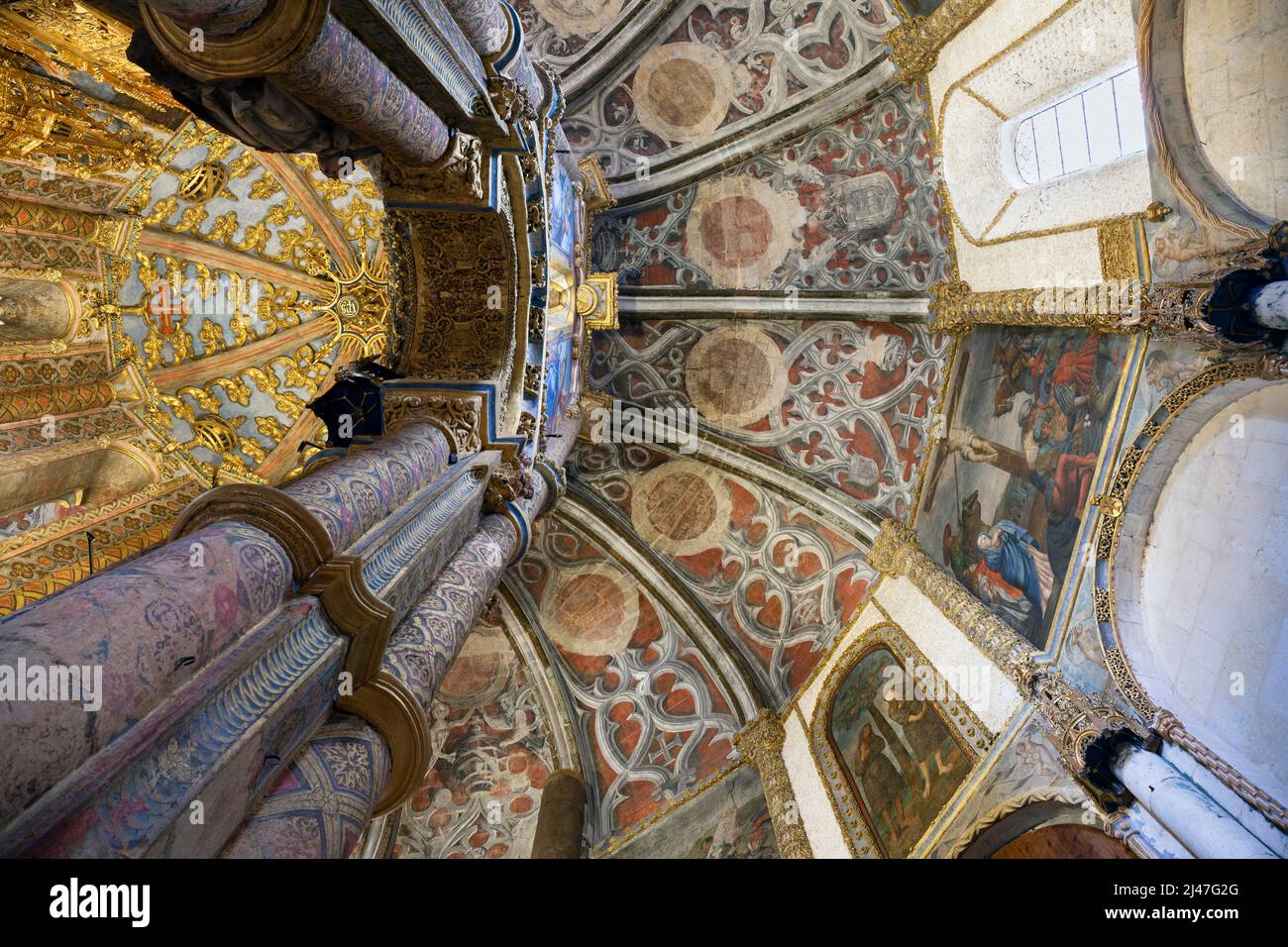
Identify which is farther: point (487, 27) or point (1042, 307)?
point (1042, 307)

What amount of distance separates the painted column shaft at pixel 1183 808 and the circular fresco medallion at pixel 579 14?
9.86m

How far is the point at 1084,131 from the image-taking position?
272 inches

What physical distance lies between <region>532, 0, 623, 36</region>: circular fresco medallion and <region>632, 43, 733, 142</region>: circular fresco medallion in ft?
2.30

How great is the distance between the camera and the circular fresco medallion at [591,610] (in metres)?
10.8

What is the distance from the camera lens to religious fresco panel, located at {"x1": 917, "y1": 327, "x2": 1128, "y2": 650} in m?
5.96

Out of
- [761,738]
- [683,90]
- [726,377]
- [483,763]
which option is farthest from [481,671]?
[683,90]

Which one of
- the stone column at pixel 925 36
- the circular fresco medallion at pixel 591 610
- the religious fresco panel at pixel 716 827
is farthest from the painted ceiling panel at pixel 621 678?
the stone column at pixel 925 36

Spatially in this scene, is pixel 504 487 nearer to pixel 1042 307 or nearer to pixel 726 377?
pixel 1042 307

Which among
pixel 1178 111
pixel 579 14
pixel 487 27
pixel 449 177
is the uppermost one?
pixel 579 14

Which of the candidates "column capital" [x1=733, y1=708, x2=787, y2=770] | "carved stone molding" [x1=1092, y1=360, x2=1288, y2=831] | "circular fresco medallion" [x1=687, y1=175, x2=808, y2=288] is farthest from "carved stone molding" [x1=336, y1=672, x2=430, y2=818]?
"circular fresco medallion" [x1=687, y1=175, x2=808, y2=288]

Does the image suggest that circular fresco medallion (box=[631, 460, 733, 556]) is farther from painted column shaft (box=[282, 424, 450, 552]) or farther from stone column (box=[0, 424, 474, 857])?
stone column (box=[0, 424, 474, 857])

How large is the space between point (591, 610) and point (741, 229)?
5954mm

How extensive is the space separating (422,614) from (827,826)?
5.03 m
